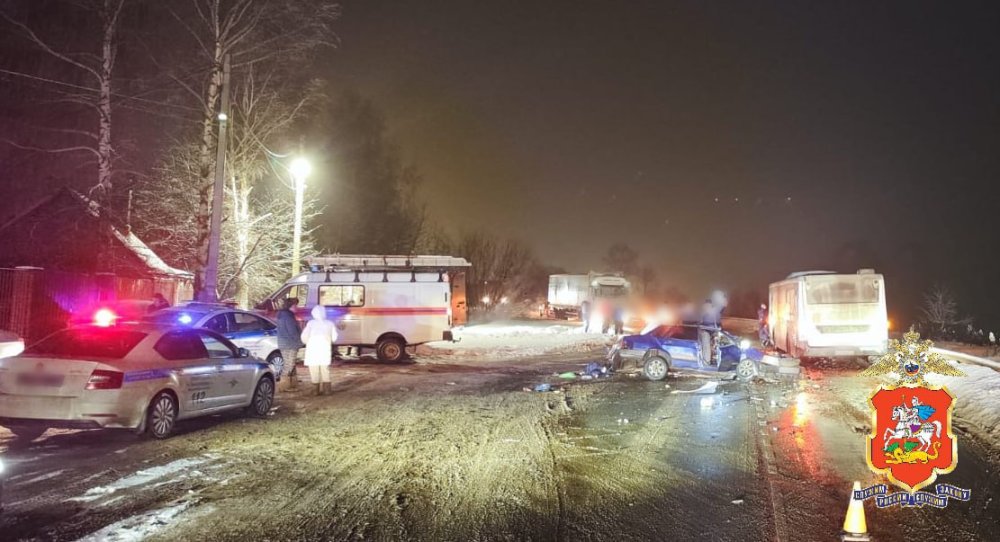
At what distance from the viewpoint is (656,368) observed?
52.2ft

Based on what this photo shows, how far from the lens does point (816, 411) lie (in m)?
11.9

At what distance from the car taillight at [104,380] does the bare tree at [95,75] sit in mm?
14278

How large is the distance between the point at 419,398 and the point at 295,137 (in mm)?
21482

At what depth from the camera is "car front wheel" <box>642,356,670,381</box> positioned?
1590 cm

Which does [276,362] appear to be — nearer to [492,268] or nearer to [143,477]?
[143,477]

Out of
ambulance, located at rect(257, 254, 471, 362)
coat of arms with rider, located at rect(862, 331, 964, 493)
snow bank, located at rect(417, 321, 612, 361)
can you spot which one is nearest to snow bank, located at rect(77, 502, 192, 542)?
coat of arms with rider, located at rect(862, 331, 964, 493)

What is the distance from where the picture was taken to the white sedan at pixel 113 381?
7605 millimetres

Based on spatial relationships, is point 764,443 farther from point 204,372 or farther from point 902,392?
point 204,372

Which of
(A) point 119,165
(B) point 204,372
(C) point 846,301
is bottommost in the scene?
(B) point 204,372

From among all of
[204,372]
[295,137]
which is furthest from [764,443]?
[295,137]

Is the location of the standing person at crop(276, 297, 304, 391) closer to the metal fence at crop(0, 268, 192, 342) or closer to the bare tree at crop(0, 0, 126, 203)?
the metal fence at crop(0, 268, 192, 342)

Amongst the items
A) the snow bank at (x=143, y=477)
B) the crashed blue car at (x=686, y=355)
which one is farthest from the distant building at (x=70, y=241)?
the crashed blue car at (x=686, y=355)

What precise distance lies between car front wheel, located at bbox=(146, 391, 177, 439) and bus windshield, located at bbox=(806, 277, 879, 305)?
1666 centimetres

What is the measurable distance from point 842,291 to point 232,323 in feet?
53.0
